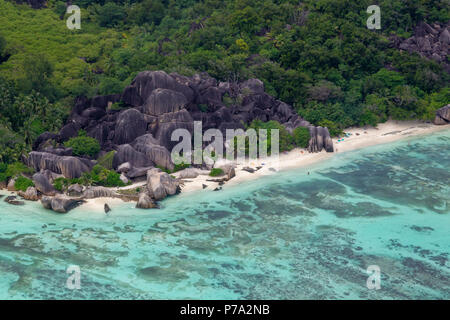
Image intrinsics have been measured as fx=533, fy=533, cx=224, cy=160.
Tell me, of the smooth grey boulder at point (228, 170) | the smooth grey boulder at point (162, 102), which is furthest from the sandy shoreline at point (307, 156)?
the smooth grey boulder at point (162, 102)

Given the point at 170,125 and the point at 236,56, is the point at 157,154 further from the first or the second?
the point at 236,56

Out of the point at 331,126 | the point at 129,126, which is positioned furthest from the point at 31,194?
the point at 331,126

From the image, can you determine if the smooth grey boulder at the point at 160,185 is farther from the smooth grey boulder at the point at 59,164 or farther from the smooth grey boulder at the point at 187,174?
the smooth grey boulder at the point at 59,164

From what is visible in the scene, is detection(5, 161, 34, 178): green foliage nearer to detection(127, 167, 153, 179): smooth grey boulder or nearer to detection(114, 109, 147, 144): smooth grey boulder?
detection(127, 167, 153, 179): smooth grey boulder

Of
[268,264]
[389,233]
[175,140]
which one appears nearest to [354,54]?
[175,140]

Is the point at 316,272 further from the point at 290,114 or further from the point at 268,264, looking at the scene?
the point at 290,114

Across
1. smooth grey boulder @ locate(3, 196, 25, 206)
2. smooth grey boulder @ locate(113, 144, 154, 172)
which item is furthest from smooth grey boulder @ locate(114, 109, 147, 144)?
smooth grey boulder @ locate(3, 196, 25, 206)
